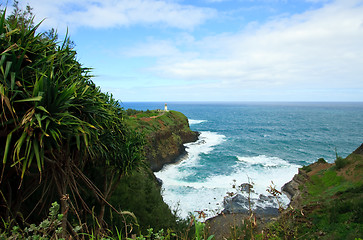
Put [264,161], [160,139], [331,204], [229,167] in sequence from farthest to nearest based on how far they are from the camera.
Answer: [264,161]
[160,139]
[229,167]
[331,204]

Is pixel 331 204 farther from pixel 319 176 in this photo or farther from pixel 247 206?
pixel 319 176

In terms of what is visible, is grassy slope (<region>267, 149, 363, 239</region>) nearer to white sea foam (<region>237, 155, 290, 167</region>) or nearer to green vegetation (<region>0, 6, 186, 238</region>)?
green vegetation (<region>0, 6, 186, 238</region>)

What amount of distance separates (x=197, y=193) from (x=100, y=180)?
14337 mm

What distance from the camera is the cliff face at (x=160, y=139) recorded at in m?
29.2

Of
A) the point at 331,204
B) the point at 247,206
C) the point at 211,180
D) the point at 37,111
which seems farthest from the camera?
the point at 211,180

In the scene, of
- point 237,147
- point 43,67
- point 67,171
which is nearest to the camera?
point 43,67

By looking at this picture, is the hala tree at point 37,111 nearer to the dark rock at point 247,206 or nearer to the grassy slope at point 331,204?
the grassy slope at point 331,204

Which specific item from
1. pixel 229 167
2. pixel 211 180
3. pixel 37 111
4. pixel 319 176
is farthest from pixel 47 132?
pixel 229 167

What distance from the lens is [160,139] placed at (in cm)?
3328

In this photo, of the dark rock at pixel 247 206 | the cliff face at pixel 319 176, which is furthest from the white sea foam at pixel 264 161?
the dark rock at pixel 247 206

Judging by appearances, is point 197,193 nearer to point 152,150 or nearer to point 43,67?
point 152,150

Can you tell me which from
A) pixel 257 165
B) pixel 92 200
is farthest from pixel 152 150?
pixel 92 200

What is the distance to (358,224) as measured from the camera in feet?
34.1

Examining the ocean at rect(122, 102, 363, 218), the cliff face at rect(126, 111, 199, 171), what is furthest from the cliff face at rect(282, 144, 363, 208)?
the cliff face at rect(126, 111, 199, 171)
